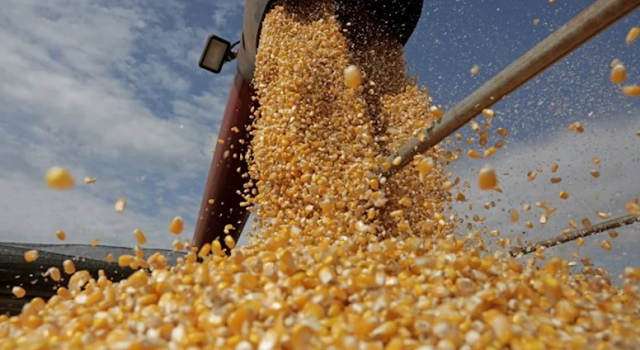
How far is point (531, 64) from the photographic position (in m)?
1.48

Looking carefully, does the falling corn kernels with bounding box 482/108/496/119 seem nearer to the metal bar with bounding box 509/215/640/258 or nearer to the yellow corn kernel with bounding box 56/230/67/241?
the metal bar with bounding box 509/215/640/258

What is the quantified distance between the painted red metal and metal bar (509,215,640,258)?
2.25 m

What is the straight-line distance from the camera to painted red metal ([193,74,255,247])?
423 cm

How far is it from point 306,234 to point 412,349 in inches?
48.2

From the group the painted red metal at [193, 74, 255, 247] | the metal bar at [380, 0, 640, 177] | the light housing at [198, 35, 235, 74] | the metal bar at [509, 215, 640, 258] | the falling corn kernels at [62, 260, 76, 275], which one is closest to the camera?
the metal bar at [380, 0, 640, 177]

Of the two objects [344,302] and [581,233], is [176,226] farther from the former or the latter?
[581,233]

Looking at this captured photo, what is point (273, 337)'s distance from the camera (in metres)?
0.90

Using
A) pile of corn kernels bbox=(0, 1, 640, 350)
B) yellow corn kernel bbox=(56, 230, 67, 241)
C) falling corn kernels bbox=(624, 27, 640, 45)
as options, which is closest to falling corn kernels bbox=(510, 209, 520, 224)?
pile of corn kernels bbox=(0, 1, 640, 350)

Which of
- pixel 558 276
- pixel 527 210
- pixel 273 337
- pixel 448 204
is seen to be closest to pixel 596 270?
pixel 527 210

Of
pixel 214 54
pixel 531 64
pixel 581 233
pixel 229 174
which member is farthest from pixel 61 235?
pixel 214 54

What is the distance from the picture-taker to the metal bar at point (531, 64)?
1318 mm

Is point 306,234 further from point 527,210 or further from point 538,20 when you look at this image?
point 538,20

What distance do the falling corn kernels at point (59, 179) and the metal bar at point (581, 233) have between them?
2067 millimetres

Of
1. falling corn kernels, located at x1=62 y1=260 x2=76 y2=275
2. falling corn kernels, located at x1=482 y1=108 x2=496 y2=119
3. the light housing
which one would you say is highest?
the light housing
